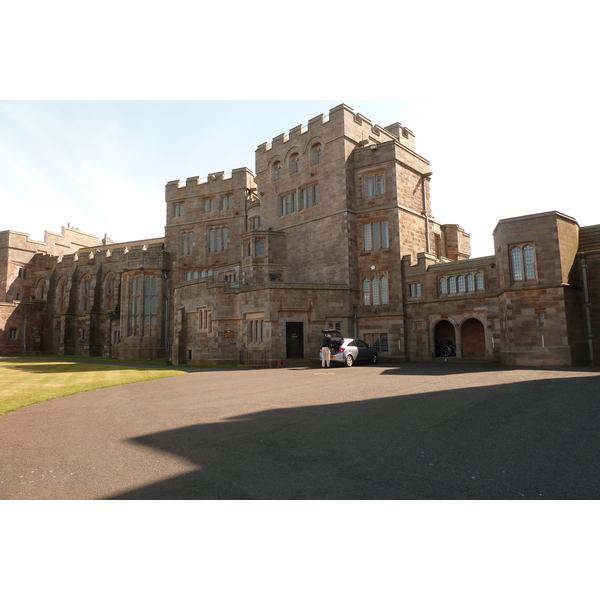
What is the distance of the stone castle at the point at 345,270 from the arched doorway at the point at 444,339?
101 mm

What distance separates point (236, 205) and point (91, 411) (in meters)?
33.1

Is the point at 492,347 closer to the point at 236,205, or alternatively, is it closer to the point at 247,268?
the point at 247,268

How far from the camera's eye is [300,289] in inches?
1030

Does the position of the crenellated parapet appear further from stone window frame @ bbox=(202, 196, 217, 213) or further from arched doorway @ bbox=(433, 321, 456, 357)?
arched doorway @ bbox=(433, 321, 456, 357)

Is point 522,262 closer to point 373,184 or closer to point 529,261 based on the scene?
point 529,261

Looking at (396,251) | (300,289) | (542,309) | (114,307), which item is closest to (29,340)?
(114,307)

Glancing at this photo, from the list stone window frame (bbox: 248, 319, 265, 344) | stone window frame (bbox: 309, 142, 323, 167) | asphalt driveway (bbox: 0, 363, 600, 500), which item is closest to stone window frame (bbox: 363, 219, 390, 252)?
stone window frame (bbox: 309, 142, 323, 167)

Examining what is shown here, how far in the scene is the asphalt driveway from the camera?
4859mm

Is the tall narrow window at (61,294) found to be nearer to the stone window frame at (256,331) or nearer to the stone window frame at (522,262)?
the stone window frame at (256,331)

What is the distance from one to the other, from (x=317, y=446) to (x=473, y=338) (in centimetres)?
A: 2277

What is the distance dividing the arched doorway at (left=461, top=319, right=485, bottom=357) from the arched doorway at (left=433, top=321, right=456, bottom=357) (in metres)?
0.76

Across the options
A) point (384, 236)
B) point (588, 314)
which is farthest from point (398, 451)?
point (384, 236)

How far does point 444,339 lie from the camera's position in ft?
90.9

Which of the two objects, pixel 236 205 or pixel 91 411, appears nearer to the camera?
pixel 91 411
